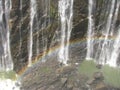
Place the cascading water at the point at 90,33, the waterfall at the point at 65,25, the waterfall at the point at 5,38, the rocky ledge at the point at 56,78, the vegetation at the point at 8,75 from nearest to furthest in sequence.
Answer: the waterfall at the point at 5,38, the waterfall at the point at 65,25, the cascading water at the point at 90,33, the rocky ledge at the point at 56,78, the vegetation at the point at 8,75

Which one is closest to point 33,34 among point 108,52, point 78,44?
point 78,44

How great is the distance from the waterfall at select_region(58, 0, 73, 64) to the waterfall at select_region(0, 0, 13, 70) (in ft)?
6.72

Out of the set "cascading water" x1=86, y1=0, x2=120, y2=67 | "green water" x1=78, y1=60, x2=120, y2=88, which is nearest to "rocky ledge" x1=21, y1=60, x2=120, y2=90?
"green water" x1=78, y1=60, x2=120, y2=88

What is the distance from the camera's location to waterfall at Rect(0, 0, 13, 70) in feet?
61.6

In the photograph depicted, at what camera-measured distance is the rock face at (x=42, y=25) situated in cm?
1884

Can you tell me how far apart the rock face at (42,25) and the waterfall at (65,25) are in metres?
0.17

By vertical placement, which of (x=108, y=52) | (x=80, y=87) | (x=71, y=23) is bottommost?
(x=80, y=87)

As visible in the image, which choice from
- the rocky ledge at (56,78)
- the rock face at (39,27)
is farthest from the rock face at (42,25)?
the rocky ledge at (56,78)

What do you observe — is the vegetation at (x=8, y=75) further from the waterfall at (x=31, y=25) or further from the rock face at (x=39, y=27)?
the waterfall at (x=31, y=25)

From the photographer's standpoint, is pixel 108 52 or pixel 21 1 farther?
pixel 108 52

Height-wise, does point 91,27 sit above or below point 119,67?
above

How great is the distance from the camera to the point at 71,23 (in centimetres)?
1956

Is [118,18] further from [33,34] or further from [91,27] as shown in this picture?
[33,34]

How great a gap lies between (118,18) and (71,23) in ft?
6.14
